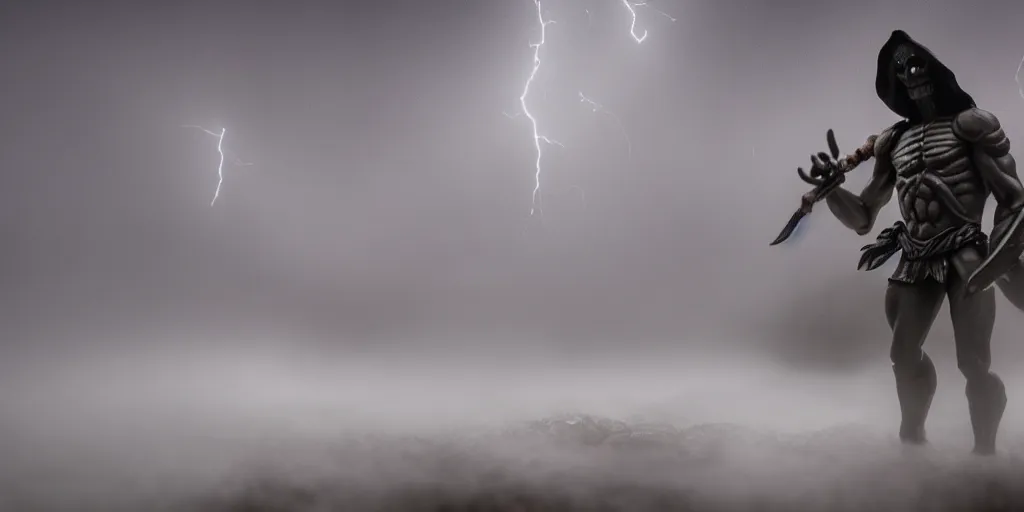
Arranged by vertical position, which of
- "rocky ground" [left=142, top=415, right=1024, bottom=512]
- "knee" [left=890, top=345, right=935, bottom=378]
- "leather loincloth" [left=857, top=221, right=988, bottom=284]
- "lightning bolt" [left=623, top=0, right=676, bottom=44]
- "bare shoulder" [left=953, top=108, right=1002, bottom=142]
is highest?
"lightning bolt" [left=623, top=0, right=676, bottom=44]

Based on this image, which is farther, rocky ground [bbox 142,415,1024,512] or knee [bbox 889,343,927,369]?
knee [bbox 889,343,927,369]

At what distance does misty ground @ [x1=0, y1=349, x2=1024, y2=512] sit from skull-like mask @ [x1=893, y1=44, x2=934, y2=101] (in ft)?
4.14

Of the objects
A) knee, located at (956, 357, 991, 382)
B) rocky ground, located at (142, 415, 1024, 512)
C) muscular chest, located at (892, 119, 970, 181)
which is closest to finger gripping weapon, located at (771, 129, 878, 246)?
muscular chest, located at (892, 119, 970, 181)

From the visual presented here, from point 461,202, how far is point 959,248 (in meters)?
2.66

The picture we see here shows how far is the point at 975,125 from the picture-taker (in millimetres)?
2068

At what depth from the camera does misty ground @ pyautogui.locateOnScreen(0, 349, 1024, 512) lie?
173 centimetres

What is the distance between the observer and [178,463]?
6.88ft

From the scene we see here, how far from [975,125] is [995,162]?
0.46ft

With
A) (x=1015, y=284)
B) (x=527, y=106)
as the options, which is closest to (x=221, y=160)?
(x=527, y=106)

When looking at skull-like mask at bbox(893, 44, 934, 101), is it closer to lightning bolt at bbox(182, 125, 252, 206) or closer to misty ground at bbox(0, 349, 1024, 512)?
misty ground at bbox(0, 349, 1024, 512)

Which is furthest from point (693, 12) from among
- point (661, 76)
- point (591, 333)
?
point (591, 333)

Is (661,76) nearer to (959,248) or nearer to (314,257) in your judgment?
(959,248)

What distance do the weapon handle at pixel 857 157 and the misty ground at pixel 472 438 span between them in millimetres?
1026

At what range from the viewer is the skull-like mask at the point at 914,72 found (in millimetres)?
2172
